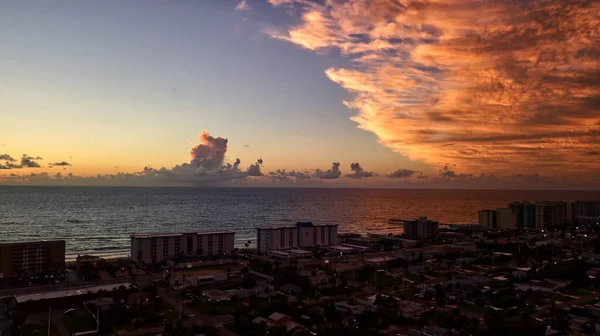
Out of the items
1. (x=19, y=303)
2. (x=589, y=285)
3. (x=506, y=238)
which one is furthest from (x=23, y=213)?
(x=589, y=285)

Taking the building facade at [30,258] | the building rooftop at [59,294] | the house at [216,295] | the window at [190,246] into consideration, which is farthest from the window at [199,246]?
the house at [216,295]

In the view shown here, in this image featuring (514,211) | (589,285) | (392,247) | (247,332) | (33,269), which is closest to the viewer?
(247,332)

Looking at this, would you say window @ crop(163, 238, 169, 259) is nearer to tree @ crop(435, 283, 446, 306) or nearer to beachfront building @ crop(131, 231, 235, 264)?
beachfront building @ crop(131, 231, 235, 264)

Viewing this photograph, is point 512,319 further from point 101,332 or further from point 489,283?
point 101,332

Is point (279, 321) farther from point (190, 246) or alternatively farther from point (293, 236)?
point (293, 236)

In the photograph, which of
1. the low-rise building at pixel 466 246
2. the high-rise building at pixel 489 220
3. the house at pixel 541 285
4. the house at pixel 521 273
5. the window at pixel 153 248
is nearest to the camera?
the house at pixel 541 285

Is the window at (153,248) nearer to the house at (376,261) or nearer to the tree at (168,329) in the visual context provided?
the house at (376,261)

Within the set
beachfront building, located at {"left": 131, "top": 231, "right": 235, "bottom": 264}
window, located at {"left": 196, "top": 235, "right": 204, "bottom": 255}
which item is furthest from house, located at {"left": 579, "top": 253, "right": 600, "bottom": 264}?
window, located at {"left": 196, "top": 235, "right": 204, "bottom": 255}
